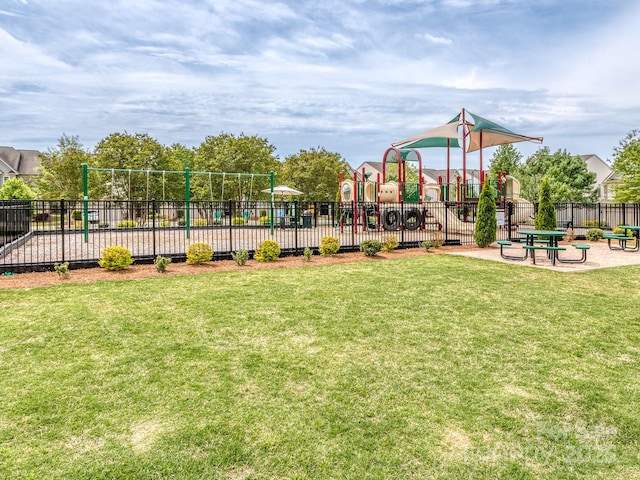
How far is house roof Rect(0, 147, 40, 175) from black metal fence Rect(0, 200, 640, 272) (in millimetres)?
42536

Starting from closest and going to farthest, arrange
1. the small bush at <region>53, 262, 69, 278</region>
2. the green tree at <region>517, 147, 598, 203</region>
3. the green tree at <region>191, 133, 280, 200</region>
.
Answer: the small bush at <region>53, 262, 69, 278</region>
the green tree at <region>191, 133, 280, 200</region>
the green tree at <region>517, 147, 598, 203</region>

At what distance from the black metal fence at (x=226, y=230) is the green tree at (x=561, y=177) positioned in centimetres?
763

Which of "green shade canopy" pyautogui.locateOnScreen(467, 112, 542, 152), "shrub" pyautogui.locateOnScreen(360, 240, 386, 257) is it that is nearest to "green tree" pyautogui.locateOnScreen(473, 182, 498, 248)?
"shrub" pyautogui.locateOnScreen(360, 240, 386, 257)

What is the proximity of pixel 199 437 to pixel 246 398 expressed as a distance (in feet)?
2.18

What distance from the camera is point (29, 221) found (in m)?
18.9

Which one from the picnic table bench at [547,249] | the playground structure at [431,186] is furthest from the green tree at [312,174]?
the picnic table bench at [547,249]

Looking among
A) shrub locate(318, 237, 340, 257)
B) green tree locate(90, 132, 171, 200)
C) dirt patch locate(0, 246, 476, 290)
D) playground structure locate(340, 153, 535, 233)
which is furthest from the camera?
green tree locate(90, 132, 171, 200)

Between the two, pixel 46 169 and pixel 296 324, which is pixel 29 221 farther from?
pixel 46 169

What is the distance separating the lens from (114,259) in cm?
967

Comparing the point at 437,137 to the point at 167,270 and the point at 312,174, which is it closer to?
the point at 167,270

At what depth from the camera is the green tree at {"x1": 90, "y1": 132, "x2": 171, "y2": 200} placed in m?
31.7

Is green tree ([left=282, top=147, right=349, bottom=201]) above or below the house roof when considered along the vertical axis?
below

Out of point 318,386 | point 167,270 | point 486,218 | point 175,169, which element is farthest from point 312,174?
point 318,386

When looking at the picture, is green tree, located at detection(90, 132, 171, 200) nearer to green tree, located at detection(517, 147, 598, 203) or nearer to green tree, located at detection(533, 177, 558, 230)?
green tree, located at detection(533, 177, 558, 230)
